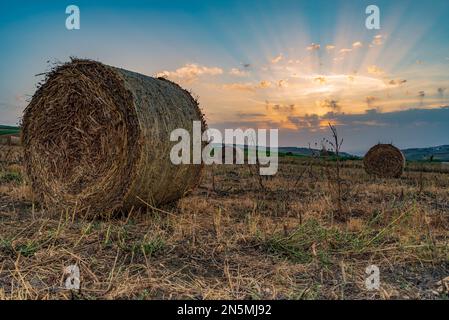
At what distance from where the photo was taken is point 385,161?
19.2 meters

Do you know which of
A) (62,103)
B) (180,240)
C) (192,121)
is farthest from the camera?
(192,121)

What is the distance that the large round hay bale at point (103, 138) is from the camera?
23.8 ft

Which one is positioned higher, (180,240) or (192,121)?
(192,121)

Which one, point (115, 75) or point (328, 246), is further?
point (115, 75)

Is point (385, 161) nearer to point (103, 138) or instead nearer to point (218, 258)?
point (103, 138)

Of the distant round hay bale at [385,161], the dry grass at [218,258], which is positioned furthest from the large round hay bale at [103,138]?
the distant round hay bale at [385,161]

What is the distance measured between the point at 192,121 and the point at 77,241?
3635mm

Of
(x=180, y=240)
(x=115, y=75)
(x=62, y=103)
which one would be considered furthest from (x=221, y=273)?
(x=62, y=103)

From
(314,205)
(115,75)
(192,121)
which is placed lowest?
(314,205)

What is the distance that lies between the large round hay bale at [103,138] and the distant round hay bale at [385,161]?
12.6 metres

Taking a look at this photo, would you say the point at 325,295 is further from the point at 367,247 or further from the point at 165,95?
the point at 165,95

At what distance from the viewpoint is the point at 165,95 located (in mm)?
7988
